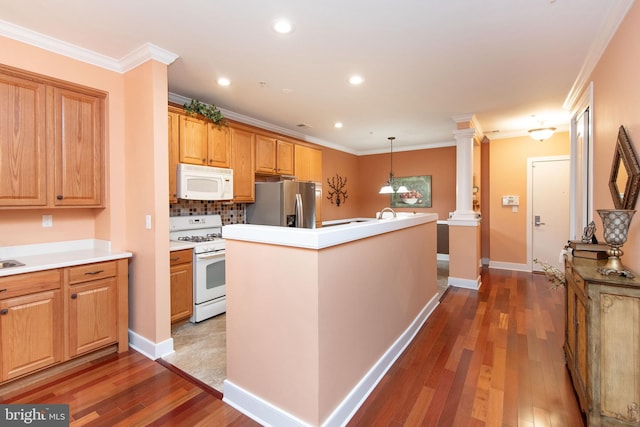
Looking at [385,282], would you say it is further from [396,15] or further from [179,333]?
[179,333]

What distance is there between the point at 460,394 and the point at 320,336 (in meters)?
1.24

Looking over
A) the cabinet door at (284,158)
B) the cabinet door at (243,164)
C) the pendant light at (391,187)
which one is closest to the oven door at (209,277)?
the cabinet door at (243,164)

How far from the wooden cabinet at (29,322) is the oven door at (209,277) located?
116 centimetres

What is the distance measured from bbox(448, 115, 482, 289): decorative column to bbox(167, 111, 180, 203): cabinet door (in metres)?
3.85

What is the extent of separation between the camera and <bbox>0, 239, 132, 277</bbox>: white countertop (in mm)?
2223

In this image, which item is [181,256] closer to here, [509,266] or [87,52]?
[87,52]

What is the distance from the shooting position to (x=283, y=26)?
221 centimetres

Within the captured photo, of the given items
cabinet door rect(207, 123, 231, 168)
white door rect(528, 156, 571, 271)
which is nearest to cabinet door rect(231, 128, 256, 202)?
cabinet door rect(207, 123, 231, 168)

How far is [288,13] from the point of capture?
207cm

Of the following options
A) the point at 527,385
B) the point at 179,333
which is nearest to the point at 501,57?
the point at 527,385

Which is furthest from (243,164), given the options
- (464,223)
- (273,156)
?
(464,223)

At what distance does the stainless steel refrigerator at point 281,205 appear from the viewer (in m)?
4.18

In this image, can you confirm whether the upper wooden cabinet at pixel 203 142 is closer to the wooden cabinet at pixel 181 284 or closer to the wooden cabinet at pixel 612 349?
the wooden cabinet at pixel 181 284

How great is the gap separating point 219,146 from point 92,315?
2.18 meters
